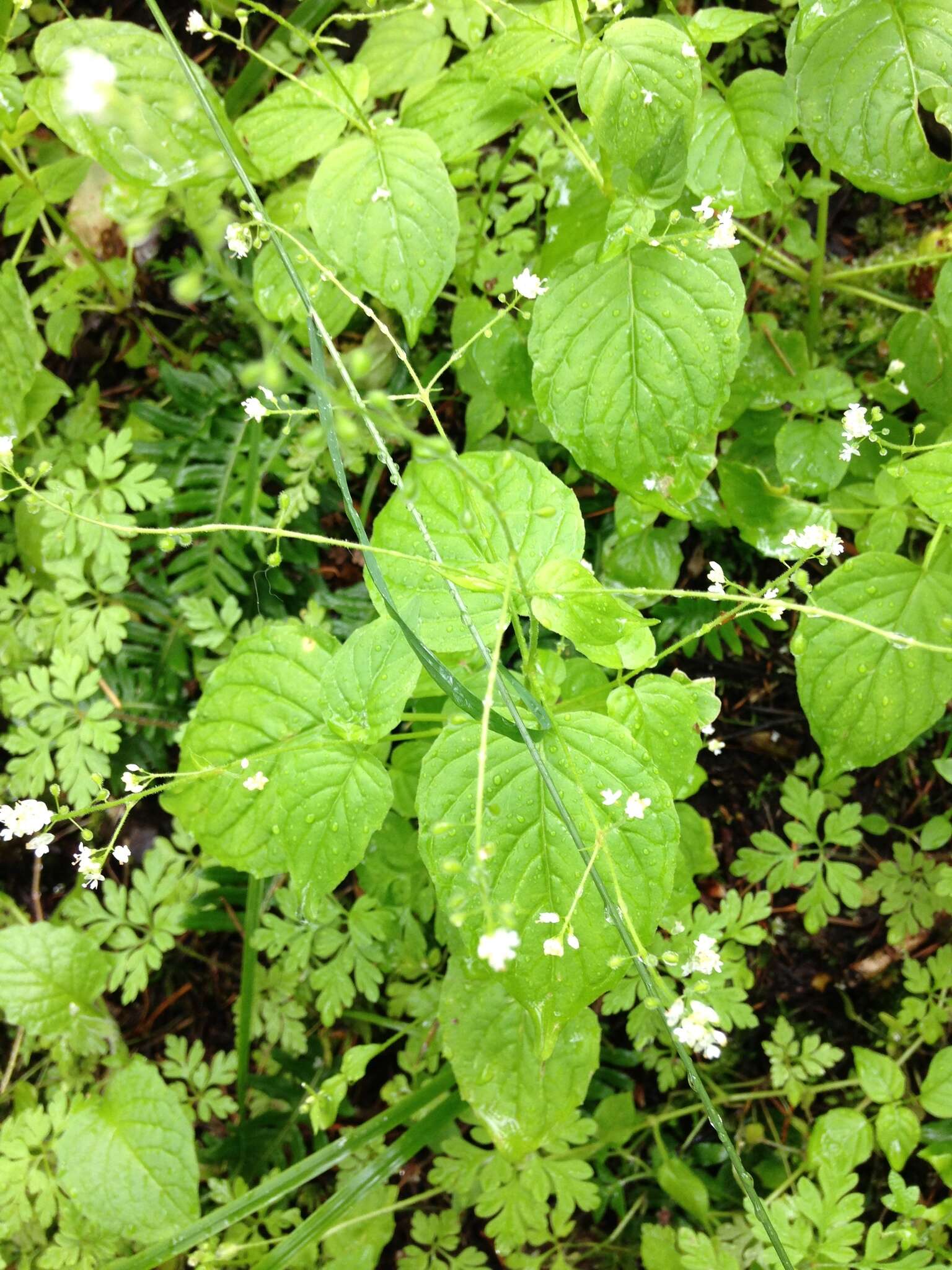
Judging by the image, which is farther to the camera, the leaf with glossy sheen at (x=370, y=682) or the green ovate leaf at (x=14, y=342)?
the green ovate leaf at (x=14, y=342)

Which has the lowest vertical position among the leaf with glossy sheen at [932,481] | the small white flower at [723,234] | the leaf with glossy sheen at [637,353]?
the leaf with glossy sheen at [932,481]

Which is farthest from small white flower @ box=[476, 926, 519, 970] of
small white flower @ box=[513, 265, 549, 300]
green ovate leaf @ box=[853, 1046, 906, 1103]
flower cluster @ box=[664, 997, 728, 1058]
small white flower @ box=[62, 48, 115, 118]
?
green ovate leaf @ box=[853, 1046, 906, 1103]

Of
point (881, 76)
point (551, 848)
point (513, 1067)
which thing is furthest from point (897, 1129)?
point (881, 76)

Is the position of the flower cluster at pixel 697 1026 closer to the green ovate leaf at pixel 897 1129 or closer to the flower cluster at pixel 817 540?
the flower cluster at pixel 817 540

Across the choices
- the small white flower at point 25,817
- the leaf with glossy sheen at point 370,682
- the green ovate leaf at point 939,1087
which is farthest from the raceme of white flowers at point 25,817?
the green ovate leaf at point 939,1087

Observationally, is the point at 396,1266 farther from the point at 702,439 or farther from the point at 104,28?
the point at 104,28

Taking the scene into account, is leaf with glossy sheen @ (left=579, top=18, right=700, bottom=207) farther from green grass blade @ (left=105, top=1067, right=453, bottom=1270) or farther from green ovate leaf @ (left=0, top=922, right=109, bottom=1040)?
green ovate leaf @ (left=0, top=922, right=109, bottom=1040)
